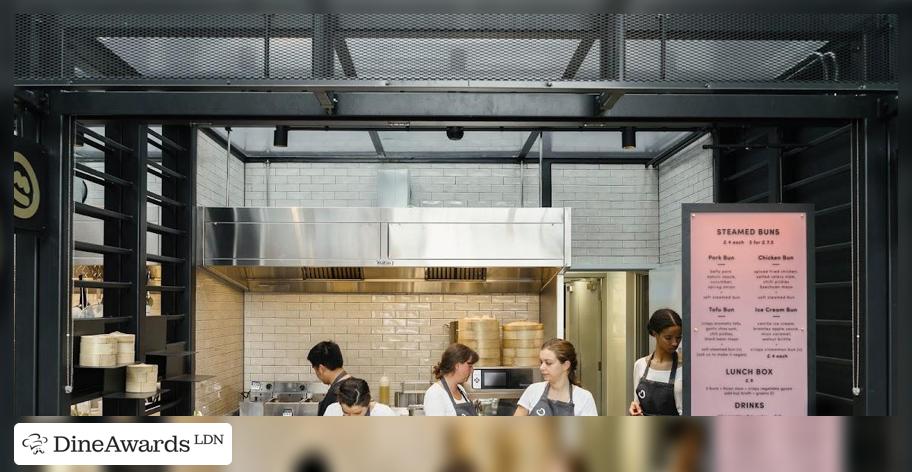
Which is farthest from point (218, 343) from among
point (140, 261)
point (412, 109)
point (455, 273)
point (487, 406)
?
point (412, 109)

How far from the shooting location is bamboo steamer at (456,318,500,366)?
19.7 feet

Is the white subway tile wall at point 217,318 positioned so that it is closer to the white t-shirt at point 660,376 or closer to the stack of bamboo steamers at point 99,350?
the stack of bamboo steamers at point 99,350

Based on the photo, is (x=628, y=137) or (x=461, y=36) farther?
(x=628, y=137)

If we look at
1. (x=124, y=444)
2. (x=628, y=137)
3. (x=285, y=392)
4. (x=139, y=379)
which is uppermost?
(x=628, y=137)

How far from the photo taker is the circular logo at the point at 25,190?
2.25 meters

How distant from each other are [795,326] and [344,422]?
7.62 ft

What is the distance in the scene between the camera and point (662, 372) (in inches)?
165

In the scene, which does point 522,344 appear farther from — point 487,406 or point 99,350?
point 99,350

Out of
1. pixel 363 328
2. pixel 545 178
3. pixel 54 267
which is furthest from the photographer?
pixel 363 328

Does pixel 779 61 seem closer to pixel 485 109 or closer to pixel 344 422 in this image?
pixel 485 109

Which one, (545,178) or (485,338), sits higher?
(545,178)

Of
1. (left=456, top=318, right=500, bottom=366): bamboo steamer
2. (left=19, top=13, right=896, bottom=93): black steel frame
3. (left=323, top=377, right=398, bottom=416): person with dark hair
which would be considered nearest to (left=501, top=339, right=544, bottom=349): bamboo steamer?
(left=456, top=318, right=500, bottom=366): bamboo steamer

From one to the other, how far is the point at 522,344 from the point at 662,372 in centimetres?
188

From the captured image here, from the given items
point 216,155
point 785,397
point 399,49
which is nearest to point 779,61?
point 399,49
